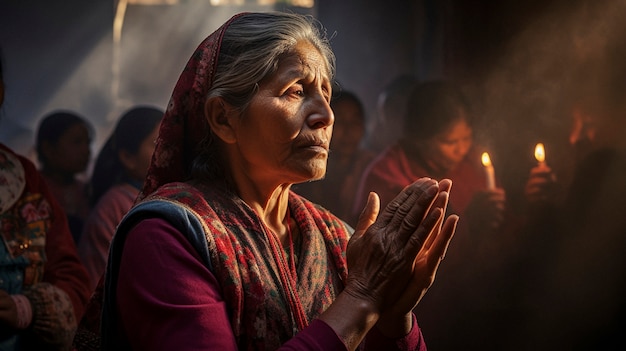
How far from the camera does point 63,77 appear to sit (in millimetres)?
7480

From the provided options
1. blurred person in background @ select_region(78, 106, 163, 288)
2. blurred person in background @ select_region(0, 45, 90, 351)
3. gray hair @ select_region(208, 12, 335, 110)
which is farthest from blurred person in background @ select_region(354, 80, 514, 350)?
gray hair @ select_region(208, 12, 335, 110)

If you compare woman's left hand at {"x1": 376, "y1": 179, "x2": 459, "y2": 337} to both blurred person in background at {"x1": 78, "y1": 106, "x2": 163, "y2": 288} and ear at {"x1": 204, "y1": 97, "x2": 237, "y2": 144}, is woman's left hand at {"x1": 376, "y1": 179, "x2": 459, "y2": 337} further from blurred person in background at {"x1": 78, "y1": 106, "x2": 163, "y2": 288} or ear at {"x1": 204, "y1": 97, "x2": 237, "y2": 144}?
blurred person in background at {"x1": 78, "y1": 106, "x2": 163, "y2": 288}

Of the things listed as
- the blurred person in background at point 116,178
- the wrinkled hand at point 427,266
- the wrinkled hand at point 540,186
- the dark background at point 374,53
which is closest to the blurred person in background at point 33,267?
the blurred person in background at point 116,178

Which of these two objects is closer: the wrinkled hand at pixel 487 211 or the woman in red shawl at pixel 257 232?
the woman in red shawl at pixel 257 232

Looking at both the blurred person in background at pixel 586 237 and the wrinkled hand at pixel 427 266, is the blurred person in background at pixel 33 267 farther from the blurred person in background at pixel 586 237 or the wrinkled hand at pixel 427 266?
the blurred person in background at pixel 586 237

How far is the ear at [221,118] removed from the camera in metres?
1.95

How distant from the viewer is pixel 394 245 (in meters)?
1.75

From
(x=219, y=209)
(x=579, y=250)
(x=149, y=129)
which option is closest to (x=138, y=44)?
(x=149, y=129)

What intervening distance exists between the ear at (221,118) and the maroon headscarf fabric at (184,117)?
0.02 meters

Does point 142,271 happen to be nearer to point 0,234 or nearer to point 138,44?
point 0,234

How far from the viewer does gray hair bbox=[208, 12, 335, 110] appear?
1905mm

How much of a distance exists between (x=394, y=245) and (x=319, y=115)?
41 centimetres

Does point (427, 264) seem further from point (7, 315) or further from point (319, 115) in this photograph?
point (7, 315)

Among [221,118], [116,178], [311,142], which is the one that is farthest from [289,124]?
[116,178]
